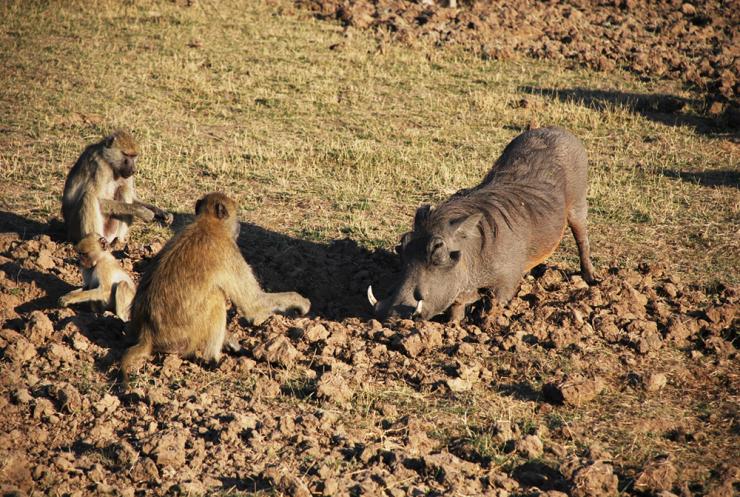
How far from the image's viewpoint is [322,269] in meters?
7.34

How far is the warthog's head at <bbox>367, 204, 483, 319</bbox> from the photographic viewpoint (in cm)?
630

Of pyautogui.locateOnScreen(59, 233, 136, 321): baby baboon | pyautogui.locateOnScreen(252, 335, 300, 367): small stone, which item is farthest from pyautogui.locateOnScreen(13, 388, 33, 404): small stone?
pyautogui.locateOnScreen(252, 335, 300, 367): small stone

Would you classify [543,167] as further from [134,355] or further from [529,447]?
[134,355]

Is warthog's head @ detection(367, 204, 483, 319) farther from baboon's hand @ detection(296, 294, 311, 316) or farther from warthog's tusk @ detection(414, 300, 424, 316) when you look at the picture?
baboon's hand @ detection(296, 294, 311, 316)

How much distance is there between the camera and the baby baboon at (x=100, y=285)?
19.8ft

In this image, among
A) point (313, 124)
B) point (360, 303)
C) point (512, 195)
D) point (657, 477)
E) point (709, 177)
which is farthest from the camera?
point (313, 124)

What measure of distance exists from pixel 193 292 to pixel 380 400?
138cm

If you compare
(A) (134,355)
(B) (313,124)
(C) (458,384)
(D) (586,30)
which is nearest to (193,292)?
(A) (134,355)

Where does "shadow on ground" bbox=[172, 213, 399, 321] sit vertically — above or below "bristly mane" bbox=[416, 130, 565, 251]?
below

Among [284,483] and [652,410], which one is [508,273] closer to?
[652,410]

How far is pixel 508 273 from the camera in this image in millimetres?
6793

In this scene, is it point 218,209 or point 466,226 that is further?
point 466,226

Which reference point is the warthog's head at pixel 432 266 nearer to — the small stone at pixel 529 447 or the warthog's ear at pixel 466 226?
the warthog's ear at pixel 466 226

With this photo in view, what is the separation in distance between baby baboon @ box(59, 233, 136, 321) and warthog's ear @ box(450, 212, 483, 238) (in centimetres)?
249
